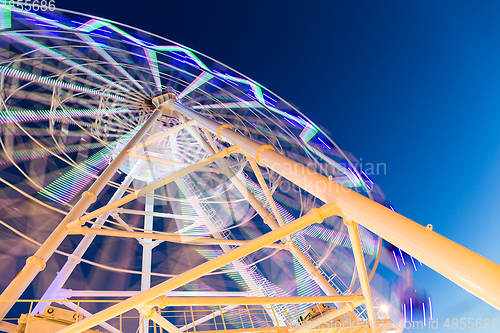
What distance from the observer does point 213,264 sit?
3.27 metres

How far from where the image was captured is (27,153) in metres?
8.65

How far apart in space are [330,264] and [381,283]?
2585 mm

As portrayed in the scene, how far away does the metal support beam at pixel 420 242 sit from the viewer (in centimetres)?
152

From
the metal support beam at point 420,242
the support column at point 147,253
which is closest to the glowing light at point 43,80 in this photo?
the support column at point 147,253

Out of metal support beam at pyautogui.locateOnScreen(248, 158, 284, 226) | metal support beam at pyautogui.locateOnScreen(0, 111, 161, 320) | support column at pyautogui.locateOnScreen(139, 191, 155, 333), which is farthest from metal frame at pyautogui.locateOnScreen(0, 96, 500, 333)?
support column at pyautogui.locateOnScreen(139, 191, 155, 333)

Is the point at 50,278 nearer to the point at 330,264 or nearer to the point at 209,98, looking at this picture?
the point at 209,98

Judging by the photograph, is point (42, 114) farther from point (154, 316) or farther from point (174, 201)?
point (154, 316)

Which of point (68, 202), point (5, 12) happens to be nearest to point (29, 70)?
point (5, 12)

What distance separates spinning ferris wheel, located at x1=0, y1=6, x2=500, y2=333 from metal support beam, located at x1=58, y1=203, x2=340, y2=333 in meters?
0.01

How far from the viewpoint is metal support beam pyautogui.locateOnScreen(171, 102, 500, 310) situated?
1.52 m

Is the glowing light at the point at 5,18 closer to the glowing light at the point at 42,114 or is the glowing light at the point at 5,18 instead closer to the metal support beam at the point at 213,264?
the glowing light at the point at 42,114

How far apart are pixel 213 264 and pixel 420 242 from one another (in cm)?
207

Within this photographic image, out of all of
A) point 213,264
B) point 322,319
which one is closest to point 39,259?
point 213,264

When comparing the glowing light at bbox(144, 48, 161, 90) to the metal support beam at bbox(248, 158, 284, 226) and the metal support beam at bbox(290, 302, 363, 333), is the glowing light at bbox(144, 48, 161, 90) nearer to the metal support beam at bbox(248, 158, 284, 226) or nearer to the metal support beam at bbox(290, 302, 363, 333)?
the metal support beam at bbox(248, 158, 284, 226)
